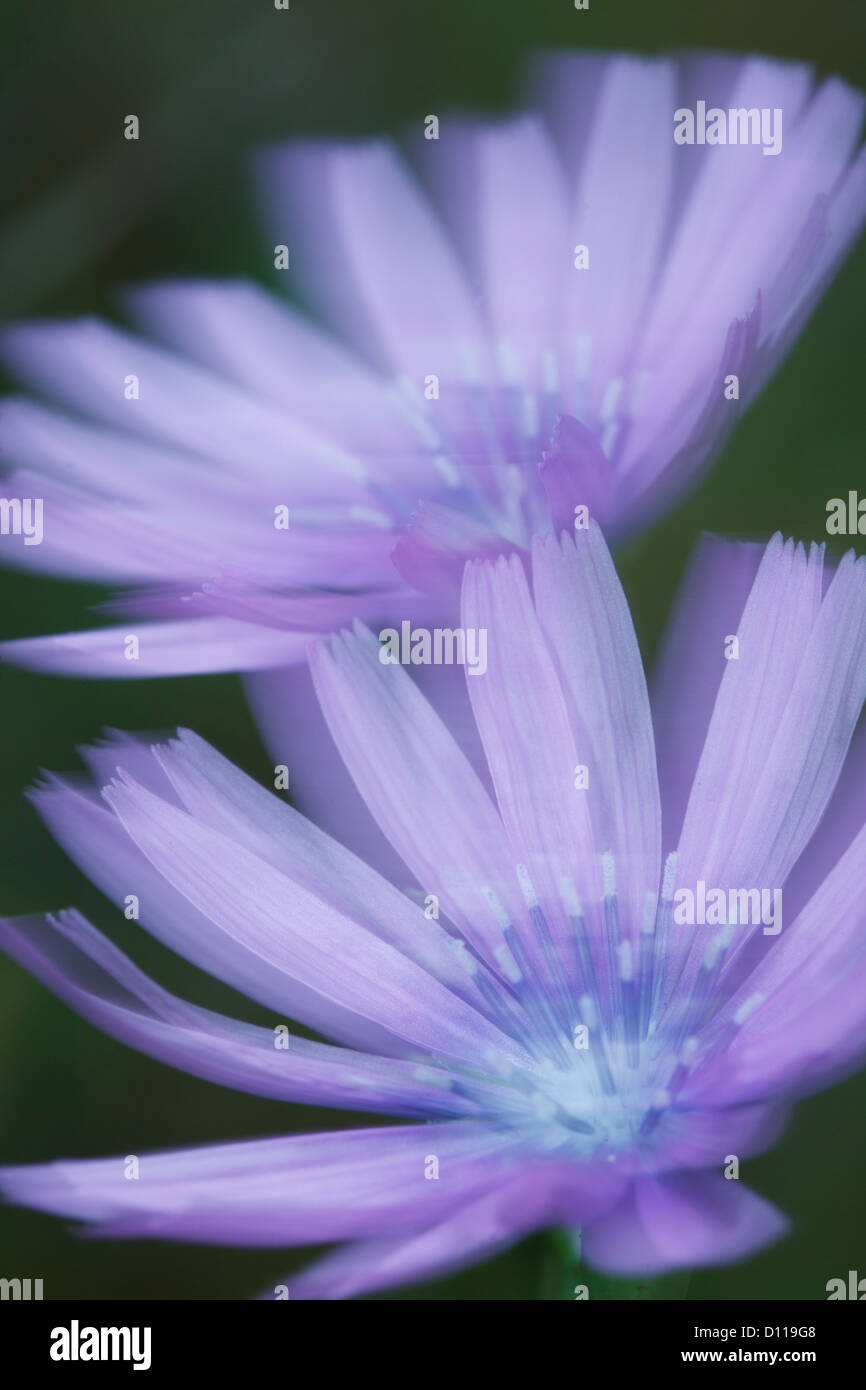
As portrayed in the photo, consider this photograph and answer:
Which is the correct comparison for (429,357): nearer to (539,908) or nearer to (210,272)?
(210,272)

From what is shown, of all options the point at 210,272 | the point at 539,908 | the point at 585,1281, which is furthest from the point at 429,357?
the point at 585,1281

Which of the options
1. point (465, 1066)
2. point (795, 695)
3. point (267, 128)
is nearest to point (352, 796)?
point (465, 1066)

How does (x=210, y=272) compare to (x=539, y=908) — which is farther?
(x=210, y=272)

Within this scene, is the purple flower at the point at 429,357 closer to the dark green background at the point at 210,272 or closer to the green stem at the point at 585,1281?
the dark green background at the point at 210,272

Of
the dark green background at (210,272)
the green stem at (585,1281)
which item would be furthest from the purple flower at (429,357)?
the green stem at (585,1281)

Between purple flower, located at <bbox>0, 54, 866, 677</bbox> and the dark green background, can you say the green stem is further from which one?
purple flower, located at <bbox>0, 54, 866, 677</bbox>
